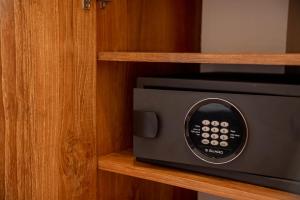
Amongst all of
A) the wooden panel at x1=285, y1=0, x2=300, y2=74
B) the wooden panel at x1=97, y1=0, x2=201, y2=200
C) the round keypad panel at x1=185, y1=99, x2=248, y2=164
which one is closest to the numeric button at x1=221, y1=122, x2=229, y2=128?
the round keypad panel at x1=185, y1=99, x2=248, y2=164

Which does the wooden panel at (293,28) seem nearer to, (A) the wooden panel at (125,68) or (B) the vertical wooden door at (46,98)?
(A) the wooden panel at (125,68)

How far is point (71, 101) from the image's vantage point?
2.34 feet

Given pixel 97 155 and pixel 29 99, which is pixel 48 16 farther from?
pixel 97 155

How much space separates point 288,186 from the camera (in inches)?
23.8

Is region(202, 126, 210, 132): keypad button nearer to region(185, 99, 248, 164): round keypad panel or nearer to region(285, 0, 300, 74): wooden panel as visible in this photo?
region(185, 99, 248, 164): round keypad panel

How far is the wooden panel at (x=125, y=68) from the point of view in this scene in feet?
2.49

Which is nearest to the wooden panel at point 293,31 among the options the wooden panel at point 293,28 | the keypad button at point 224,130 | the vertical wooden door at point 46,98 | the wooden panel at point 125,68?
the wooden panel at point 293,28

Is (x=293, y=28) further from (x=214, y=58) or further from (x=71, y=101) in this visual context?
(x=71, y=101)

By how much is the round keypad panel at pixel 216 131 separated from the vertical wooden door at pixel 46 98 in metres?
0.21

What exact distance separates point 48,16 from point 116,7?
152 mm

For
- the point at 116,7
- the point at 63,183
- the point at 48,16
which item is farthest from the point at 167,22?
the point at 63,183

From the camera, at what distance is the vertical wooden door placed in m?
0.67

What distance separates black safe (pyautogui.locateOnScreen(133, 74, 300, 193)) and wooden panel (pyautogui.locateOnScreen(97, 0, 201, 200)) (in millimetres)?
77

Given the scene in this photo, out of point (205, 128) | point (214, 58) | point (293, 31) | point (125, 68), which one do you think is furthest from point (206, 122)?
point (293, 31)
